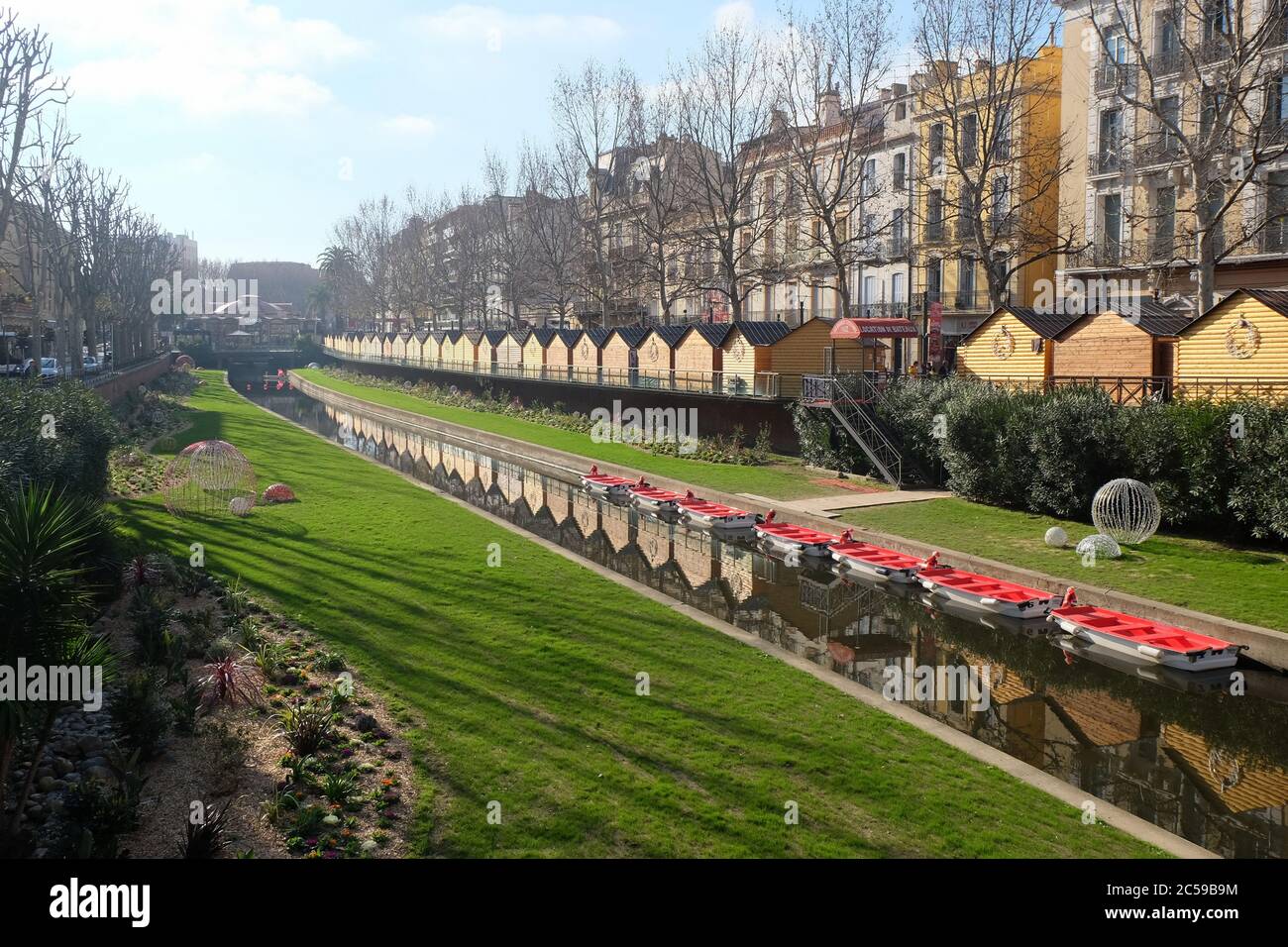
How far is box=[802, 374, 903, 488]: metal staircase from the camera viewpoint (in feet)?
99.1

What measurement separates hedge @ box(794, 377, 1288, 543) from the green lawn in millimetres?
618

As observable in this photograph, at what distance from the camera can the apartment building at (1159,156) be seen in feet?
107

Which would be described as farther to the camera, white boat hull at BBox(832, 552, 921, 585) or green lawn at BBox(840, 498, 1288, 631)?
white boat hull at BBox(832, 552, 921, 585)

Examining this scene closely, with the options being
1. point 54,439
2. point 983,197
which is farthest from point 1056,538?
point 983,197

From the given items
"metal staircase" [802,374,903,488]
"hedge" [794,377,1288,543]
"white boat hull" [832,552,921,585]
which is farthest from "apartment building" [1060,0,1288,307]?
"white boat hull" [832,552,921,585]

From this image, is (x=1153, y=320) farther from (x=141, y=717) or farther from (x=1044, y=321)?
(x=141, y=717)

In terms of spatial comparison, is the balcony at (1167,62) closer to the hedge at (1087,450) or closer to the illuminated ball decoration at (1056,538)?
the hedge at (1087,450)

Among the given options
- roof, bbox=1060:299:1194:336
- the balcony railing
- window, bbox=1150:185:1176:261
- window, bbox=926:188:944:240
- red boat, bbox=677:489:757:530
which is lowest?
red boat, bbox=677:489:757:530

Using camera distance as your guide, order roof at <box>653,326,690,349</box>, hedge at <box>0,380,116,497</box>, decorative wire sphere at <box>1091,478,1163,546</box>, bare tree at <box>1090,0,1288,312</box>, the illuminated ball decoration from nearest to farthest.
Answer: hedge at <box>0,380,116,497</box> → decorative wire sphere at <box>1091,478,1163,546</box> → the illuminated ball decoration → bare tree at <box>1090,0,1288,312</box> → roof at <box>653,326,690,349</box>

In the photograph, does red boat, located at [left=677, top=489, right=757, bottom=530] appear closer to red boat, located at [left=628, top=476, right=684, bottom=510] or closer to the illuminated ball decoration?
red boat, located at [left=628, top=476, right=684, bottom=510]

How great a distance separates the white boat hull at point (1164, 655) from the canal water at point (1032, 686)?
18 cm

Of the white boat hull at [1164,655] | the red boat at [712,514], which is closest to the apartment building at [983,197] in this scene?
the red boat at [712,514]

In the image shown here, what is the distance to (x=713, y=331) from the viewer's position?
42.8m

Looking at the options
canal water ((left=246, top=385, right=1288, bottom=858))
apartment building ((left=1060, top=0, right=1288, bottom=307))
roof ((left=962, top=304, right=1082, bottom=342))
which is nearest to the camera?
canal water ((left=246, top=385, right=1288, bottom=858))
